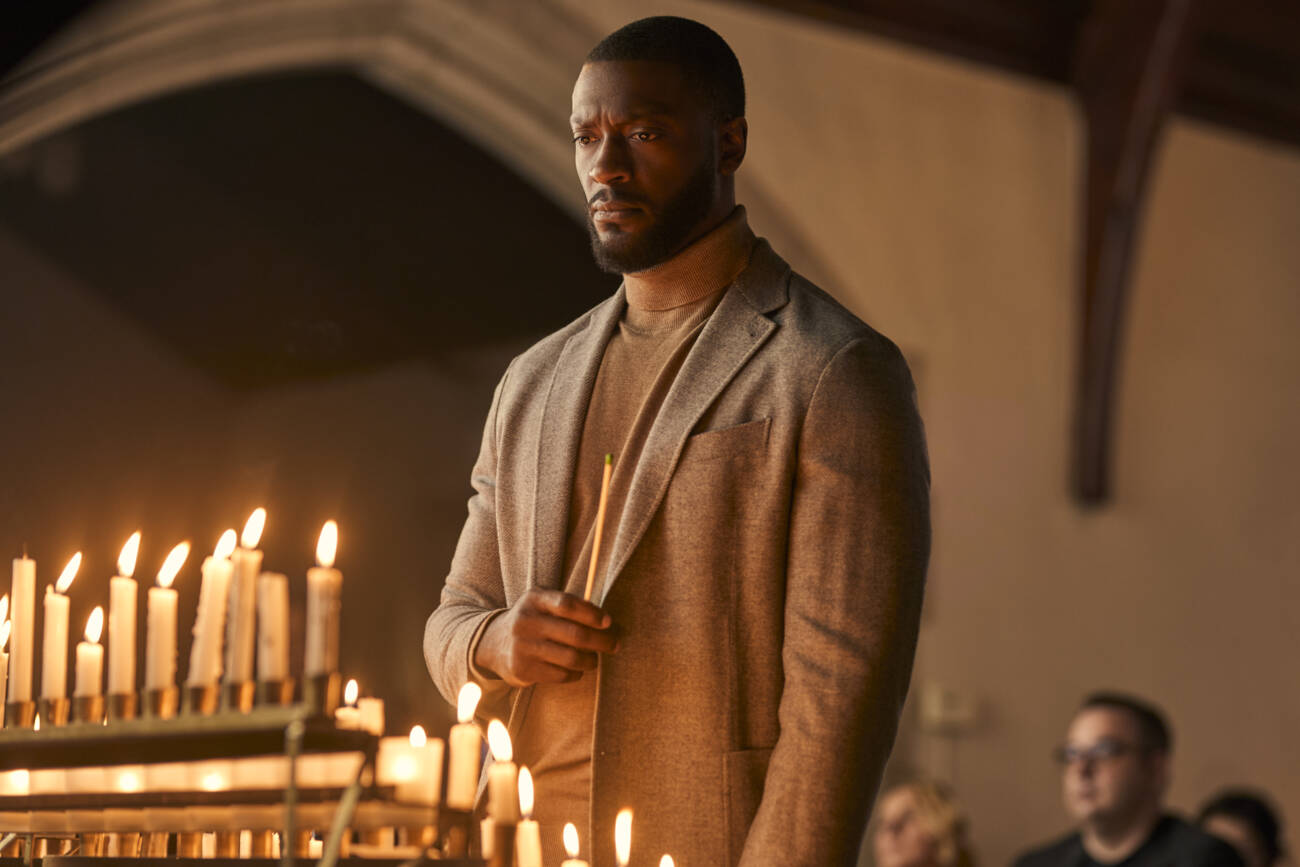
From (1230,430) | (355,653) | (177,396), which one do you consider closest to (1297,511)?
(1230,430)

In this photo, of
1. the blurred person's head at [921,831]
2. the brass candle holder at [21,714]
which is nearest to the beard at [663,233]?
the brass candle holder at [21,714]

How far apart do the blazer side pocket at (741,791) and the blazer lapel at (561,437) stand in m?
0.29

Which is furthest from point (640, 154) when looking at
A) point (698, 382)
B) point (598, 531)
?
point (598, 531)

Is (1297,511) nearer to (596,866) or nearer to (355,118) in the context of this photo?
(355,118)

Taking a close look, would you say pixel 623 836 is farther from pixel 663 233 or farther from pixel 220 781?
pixel 663 233

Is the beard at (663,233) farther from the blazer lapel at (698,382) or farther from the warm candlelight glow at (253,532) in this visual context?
the warm candlelight glow at (253,532)

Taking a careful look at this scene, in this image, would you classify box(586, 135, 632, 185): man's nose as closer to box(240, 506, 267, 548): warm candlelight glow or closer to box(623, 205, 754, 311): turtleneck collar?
box(623, 205, 754, 311): turtleneck collar

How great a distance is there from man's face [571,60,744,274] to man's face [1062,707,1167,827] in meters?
3.54

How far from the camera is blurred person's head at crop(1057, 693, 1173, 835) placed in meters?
4.79

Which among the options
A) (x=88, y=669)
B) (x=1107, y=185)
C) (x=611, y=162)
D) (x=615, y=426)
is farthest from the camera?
(x=1107, y=185)

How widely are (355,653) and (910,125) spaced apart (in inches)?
160

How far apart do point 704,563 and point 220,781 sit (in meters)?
0.56

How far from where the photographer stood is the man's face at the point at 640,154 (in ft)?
5.82

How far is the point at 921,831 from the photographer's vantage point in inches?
230
